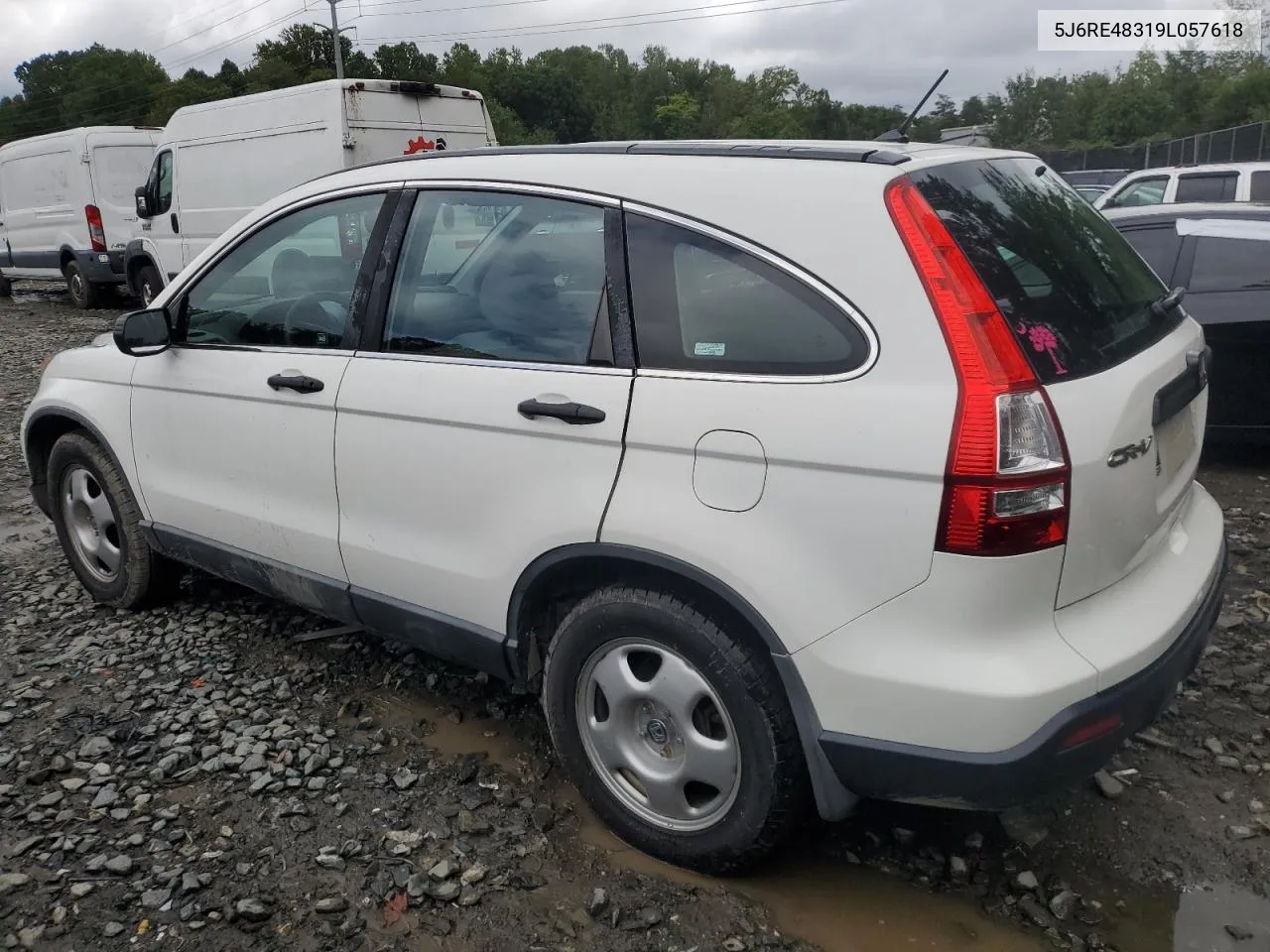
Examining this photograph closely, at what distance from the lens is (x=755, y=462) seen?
2357mm

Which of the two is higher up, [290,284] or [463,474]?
[290,284]

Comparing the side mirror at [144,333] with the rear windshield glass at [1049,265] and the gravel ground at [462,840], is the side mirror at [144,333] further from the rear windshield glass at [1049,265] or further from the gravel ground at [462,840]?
the rear windshield glass at [1049,265]

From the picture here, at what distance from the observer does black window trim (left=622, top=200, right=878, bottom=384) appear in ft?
7.53

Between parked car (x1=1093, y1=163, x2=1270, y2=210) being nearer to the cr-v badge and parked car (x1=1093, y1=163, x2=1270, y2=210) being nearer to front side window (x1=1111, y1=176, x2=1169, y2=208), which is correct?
front side window (x1=1111, y1=176, x2=1169, y2=208)

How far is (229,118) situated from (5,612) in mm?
9846

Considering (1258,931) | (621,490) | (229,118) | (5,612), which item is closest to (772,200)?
(621,490)

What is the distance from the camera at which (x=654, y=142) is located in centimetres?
289

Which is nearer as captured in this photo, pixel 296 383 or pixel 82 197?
pixel 296 383

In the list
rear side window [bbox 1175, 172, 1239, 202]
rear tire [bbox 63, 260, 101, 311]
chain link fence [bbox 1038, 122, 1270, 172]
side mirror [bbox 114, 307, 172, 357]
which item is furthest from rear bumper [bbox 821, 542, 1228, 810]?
chain link fence [bbox 1038, 122, 1270, 172]

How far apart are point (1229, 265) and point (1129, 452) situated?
13.0 feet

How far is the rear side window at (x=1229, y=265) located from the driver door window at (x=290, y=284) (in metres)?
4.49

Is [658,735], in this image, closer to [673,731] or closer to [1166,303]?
[673,731]

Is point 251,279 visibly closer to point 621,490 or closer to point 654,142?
point 654,142

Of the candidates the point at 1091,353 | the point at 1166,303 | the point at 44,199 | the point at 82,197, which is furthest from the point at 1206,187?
the point at 44,199
